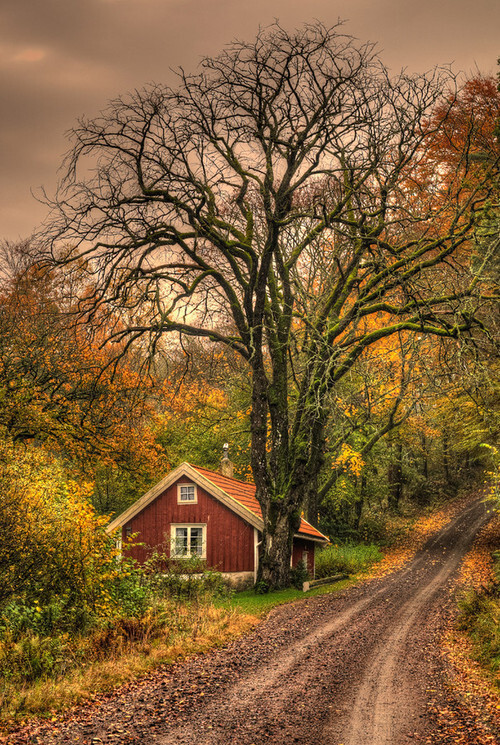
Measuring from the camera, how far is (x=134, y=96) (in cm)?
1409

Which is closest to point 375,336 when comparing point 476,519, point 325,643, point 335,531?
point 325,643

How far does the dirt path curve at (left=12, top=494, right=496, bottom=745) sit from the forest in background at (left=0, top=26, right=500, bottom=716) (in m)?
1.72

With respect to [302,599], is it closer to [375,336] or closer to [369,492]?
[375,336]

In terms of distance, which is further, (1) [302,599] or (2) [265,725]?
(1) [302,599]

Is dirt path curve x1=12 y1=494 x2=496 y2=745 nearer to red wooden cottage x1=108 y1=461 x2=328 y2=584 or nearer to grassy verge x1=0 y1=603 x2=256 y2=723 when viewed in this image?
grassy verge x1=0 y1=603 x2=256 y2=723

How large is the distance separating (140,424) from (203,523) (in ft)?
17.7

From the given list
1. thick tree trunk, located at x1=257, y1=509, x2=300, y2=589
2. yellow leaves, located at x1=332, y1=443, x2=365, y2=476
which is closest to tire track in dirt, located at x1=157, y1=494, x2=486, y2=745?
thick tree trunk, located at x1=257, y1=509, x2=300, y2=589

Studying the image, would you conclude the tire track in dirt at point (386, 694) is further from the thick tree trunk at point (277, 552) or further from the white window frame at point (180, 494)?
the white window frame at point (180, 494)

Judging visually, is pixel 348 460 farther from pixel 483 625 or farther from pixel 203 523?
pixel 483 625

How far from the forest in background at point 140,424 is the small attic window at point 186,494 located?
3003 millimetres

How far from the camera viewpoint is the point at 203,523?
21.2 m

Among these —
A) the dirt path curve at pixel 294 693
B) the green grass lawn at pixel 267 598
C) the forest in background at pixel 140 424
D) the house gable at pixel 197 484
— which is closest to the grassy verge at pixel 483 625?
the dirt path curve at pixel 294 693

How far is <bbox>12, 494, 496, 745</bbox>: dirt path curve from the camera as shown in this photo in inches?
249

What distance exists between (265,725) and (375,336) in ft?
37.6
